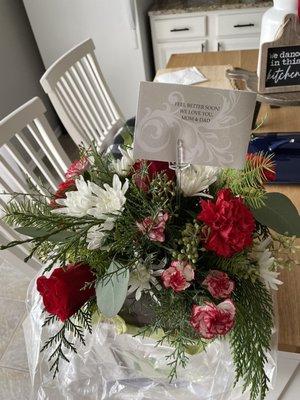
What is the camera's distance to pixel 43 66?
107 inches

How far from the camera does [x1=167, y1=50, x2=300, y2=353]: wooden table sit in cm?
61

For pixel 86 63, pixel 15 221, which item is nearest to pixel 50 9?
pixel 86 63

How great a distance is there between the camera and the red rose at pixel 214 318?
0.43 metres

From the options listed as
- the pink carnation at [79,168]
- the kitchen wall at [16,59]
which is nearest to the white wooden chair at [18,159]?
the pink carnation at [79,168]

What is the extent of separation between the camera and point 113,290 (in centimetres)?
47

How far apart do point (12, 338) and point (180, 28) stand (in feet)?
6.58

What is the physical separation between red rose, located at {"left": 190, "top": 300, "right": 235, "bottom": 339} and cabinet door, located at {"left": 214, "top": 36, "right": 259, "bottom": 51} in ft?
7.17

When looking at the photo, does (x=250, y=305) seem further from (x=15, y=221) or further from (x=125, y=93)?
(x=125, y=93)

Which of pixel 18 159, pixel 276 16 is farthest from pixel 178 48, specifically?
pixel 18 159

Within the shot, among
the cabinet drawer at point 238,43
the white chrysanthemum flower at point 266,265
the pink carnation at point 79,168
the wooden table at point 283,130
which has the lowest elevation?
the cabinet drawer at point 238,43

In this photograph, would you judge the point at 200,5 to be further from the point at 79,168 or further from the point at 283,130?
the point at 79,168

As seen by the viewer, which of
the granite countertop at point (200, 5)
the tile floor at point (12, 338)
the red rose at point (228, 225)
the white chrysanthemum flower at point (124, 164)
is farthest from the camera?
the granite countertop at point (200, 5)

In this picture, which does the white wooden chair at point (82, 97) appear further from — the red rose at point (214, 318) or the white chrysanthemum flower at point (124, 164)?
the red rose at point (214, 318)

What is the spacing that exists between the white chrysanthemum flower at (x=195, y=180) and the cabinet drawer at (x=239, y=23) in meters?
2.01
